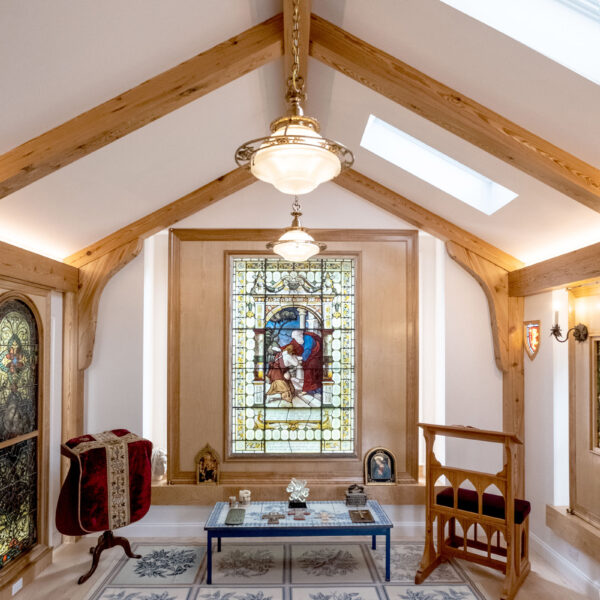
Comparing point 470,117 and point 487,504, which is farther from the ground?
point 470,117

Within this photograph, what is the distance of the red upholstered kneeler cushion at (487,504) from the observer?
3.77 metres

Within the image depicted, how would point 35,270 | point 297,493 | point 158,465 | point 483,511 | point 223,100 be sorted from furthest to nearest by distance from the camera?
point 158,465 < point 297,493 < point 35,270 < point 483,511 < point 223,100

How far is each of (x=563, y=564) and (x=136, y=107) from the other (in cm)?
447

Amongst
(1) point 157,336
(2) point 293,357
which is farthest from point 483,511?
(1) point 157,336

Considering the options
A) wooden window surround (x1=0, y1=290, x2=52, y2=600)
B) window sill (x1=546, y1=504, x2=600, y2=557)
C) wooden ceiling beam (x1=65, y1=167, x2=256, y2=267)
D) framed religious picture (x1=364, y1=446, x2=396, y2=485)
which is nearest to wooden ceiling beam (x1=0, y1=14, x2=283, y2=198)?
wooden window surround (x1=0, y1=290, x2=52, y2=600)

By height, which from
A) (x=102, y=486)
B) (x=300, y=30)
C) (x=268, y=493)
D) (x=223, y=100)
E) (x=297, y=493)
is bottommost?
(x=268, y=493)

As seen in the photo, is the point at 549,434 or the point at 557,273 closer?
the point at 557,273

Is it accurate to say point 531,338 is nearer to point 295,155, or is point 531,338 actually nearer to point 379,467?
point 379,467

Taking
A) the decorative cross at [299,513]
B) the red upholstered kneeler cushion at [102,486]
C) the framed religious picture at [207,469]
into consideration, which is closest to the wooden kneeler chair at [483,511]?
the decorative cross at [299,513]

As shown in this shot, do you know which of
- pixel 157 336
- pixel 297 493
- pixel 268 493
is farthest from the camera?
pixel 157 336

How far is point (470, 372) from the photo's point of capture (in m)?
5.04

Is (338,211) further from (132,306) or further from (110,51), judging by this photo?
(110,51)

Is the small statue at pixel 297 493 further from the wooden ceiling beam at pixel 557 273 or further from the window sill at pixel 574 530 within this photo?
the wooden ceiling beam at pixel 557 273

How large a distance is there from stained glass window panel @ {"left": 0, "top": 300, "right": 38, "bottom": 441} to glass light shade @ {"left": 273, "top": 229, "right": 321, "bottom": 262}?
2.01m
